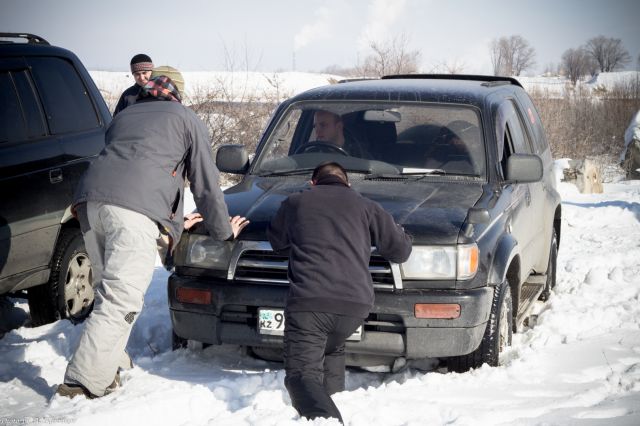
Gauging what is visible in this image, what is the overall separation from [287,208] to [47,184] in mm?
2319

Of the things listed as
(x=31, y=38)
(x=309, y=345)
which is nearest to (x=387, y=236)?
(x=309, y=345)

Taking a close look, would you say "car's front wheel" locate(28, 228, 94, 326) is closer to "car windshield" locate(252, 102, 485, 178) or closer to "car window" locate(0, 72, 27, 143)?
"car window" locate(0, 72, 27, 143)

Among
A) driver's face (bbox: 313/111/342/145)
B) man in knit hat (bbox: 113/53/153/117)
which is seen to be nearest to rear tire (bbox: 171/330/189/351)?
driver's face (bbox: 313/111/342/145)

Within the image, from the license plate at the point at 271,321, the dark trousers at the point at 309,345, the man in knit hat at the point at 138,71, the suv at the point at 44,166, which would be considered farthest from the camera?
the man in knit hat at the point at 138,71

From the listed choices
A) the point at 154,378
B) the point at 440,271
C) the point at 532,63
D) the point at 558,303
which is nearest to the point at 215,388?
the point at 154,378

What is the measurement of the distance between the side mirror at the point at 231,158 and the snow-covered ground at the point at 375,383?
48.6 inches

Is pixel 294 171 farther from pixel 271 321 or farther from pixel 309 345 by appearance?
pixel 309 345

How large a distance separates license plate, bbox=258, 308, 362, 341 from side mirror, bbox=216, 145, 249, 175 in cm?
161

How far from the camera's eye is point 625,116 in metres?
25.3

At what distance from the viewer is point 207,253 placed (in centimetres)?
468

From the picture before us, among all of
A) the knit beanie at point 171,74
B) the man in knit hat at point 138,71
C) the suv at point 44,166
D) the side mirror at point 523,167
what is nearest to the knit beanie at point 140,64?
the man in knit hat at point 138,71

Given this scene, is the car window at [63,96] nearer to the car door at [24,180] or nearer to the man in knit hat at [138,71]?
the car door at [24,180]

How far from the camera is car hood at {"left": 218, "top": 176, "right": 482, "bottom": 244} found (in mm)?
4457

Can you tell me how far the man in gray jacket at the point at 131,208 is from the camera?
4.20 meters
